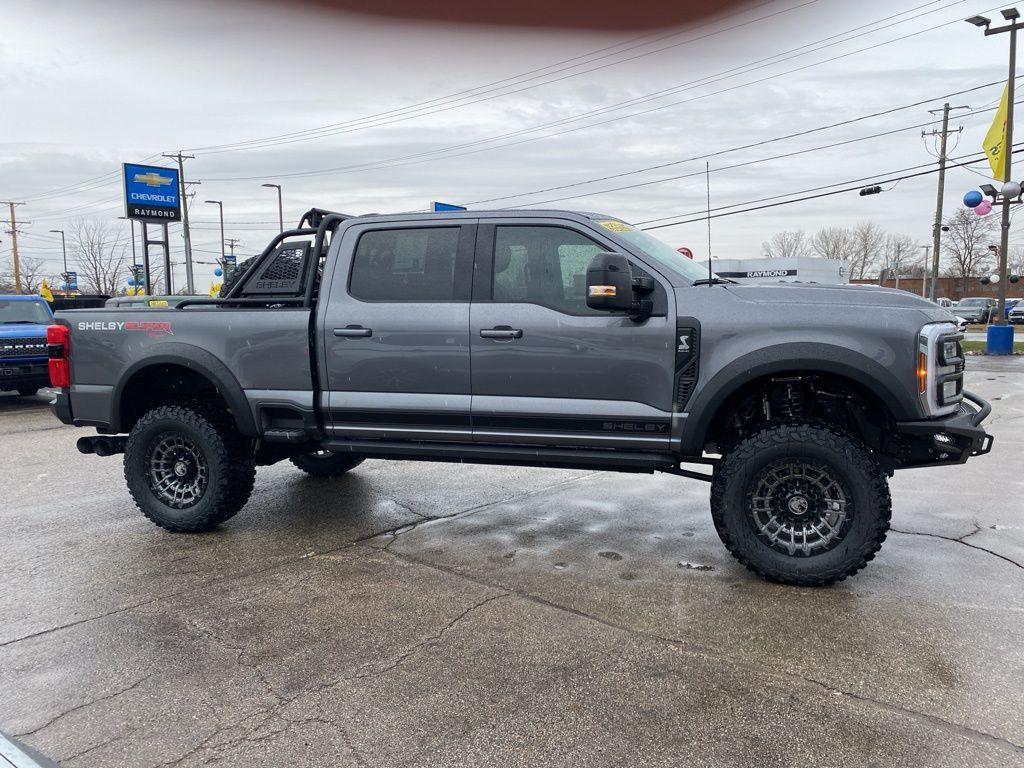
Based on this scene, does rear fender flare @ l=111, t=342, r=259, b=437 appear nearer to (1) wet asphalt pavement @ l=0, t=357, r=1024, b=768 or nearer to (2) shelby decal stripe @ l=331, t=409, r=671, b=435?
(2) shelby decal stripe @ l=331, t=409, r=671, b=435

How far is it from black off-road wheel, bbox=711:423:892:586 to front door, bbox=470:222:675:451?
1.62 feet

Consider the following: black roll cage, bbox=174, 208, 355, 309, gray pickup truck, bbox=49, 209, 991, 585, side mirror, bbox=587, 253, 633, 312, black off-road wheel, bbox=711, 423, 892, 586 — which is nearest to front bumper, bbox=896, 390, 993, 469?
gray pickup truck, bbox=49, 209, 991, 585

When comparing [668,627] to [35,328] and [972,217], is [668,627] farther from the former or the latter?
[972,217]

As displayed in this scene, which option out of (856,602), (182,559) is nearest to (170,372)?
(182,559)

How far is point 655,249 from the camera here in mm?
4691

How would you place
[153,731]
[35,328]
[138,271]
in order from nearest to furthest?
[153,731], [35,328], [138,271]

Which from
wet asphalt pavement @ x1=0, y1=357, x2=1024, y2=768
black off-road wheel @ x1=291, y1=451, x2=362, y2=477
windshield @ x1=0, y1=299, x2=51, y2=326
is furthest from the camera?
windshield @ x1=0, y1=299, x2=51, y2=326

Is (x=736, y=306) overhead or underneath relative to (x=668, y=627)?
overhead

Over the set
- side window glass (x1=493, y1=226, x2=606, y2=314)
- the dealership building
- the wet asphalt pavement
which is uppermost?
the dealership building

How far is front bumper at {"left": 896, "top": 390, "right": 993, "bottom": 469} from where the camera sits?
3912 millimetres

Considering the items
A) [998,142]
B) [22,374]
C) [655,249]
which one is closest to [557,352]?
[655,249]

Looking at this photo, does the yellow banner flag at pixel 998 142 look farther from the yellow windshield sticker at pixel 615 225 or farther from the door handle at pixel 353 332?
the door handle at pixel 353 332

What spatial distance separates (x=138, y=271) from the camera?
64.1m

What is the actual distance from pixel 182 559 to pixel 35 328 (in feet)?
31.0
